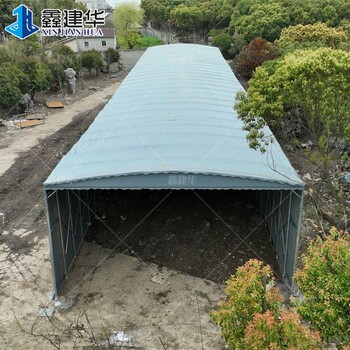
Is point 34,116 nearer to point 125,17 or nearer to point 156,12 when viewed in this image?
point 125,17

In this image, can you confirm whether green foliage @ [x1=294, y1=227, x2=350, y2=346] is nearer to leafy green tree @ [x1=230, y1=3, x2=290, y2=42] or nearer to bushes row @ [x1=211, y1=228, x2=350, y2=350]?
bushes row @ [x1=211, y1=228, x2=350, y2=350]

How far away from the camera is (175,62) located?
75.0 ft

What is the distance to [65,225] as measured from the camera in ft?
35.4

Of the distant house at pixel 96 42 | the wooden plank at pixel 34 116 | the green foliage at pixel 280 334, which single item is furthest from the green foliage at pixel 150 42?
the green foliage at pixel 280 334

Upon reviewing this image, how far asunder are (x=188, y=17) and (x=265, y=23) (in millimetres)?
18577

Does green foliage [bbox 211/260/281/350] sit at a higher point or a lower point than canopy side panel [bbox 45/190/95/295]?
higher

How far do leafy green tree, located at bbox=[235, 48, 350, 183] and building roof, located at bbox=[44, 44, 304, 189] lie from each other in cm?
94

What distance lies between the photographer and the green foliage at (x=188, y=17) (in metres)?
50.9

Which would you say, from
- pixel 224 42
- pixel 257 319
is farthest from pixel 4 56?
pixel 257 319

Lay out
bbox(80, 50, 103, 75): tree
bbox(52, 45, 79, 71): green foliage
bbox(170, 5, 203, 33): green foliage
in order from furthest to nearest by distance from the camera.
A: bbox(170, 5, 203, 33): green foliage
bbox(80, 50, 103, 75): tree
bbox(52, 45, 79, 71): green foliage

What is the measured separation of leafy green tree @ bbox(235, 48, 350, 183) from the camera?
959 cm

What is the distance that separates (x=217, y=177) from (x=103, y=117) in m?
6.31

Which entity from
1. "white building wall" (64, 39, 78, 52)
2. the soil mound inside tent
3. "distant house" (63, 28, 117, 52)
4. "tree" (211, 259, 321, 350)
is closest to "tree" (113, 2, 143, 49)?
"white building wall" (64, 39, 78, 52)

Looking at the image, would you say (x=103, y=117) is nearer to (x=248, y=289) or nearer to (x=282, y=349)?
(x=248, y=289)
